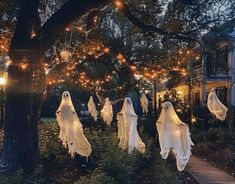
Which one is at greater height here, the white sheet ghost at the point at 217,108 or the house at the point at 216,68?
the house at the point at 216,68

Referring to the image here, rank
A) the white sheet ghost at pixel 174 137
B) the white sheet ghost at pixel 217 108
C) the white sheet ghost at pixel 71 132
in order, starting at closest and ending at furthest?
the white sheet ghost at pixel 174 137, the white sheet ghost at pixel 71 132, the white sheet ghost at pixel 217 108

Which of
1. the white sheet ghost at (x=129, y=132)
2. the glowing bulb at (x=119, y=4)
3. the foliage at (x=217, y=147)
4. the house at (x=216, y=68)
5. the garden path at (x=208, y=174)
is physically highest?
the glowing bulb at (x=119, y=4)

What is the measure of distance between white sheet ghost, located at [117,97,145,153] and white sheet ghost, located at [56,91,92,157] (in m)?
1.24

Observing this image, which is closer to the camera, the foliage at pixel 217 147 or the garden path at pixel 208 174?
A: the garden path at pixel 208 174

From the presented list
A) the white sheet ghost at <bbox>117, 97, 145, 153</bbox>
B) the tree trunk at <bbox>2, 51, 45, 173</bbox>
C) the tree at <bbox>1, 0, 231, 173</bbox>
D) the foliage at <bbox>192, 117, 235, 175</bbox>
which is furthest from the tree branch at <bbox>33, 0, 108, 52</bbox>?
the foliage at <bbox>192, 117, 235, 175</bbox>

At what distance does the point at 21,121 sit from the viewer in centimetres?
973

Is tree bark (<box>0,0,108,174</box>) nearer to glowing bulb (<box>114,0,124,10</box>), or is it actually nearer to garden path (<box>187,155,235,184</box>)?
glowing bulb (<box>114,0,124,10</box>)

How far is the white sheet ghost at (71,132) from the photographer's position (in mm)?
10734

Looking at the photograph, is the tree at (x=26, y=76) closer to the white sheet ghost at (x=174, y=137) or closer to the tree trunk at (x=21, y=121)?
the tree trunk at (x=21, y=121)

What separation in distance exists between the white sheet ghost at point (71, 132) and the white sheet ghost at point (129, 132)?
124 centimetres

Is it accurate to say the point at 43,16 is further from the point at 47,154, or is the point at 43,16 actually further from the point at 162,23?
the point at 47,154

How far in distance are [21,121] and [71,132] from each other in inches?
71.7

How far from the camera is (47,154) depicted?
1111cm


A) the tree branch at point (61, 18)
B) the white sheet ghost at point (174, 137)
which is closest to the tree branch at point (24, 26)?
the tree branch at point (61, 18)
